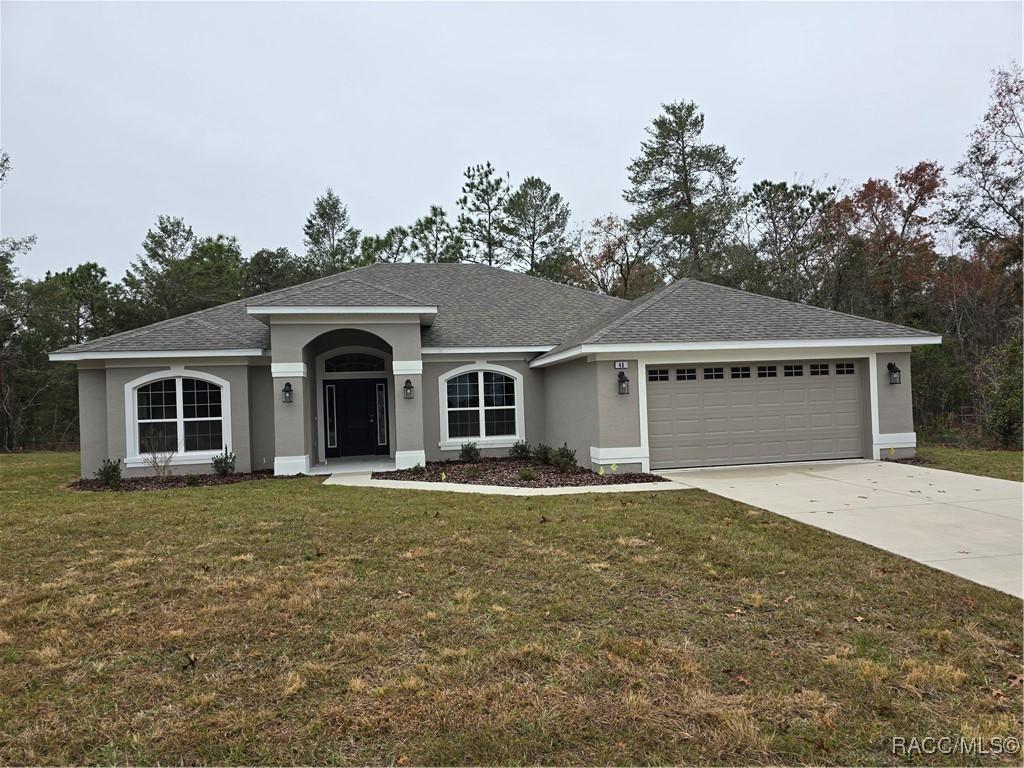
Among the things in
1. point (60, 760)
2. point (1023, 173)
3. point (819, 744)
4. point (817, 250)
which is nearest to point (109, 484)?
point (60, 760)

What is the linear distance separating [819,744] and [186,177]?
32298 millimetres

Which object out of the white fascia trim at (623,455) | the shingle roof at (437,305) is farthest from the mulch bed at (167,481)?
the white fascia trim at (623,455)

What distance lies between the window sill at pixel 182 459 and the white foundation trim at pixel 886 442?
45.2 feet

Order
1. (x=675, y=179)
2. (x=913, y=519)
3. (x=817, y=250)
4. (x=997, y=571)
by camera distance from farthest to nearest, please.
Result: (x=675, y=179) → (x=817, y=250) → (x=913, y=519) → (x=997, y=571)

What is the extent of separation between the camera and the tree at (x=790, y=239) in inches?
1041

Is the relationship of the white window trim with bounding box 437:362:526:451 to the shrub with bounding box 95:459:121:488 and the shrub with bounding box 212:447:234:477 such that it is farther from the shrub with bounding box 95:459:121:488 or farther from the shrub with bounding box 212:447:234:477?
the shrub with bounding box 95:459:121:488

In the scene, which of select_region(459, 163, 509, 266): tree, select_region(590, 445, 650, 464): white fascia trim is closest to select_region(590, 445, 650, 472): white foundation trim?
select_region(590, 445, 650, 464): white fascia trim

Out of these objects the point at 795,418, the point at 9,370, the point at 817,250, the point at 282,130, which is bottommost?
the point at 795,418

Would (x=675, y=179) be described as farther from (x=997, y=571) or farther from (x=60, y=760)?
(x=60, y=760)

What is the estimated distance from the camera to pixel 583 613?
4539 mm

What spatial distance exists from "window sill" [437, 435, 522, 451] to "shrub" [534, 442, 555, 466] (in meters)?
1.06

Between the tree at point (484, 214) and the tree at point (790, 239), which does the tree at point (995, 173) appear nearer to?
the tree at point (790, 239)

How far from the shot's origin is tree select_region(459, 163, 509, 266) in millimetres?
32844

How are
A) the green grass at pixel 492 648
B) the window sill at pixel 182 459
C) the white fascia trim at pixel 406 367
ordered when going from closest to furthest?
the green grass at pixel 492 648 < the window sill at pixel 182 459 < the white fascia trim at pixel 406 367
